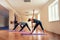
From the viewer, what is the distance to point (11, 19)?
43.2 ft

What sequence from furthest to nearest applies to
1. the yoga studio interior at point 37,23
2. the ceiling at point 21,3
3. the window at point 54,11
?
1. the ceiling at point 21,3
2. the window at point 54,11
3. the yoga studio interior at point 37,23

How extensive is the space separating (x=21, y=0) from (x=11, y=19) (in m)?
5.15

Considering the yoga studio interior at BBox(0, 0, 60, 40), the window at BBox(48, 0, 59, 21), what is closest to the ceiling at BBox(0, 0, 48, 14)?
the yoga studio interior at BBox(0, 0, 60, 40)

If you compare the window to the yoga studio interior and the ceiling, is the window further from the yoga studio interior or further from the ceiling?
the ceiling

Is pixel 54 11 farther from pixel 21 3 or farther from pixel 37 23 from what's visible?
pixel 21 3

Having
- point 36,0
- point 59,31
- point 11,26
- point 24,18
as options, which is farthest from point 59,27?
point 24,18

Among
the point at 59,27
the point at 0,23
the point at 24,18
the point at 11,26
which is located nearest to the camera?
the point at 59,27

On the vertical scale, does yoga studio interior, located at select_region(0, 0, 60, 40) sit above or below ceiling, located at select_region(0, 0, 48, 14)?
below

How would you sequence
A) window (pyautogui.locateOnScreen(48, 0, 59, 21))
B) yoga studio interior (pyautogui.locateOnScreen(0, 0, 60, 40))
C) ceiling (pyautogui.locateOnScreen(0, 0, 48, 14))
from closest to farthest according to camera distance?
yoga studio interior (pyautogui.locateOnScreen(0, 0, 60, 40)) → window (pyautogui.locateOnScreen(48, 0, 59, 21)) → ceiling (pyautogui.locateOnScreen(0, 0, 48, 14))

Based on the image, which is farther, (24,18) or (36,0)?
(24,18)

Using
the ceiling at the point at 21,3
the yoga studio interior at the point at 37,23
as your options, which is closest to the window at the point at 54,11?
the yoga studio interior at the point at 37,23

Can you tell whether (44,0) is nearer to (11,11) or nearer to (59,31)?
(59,31)

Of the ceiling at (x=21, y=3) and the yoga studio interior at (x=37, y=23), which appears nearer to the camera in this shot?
the yoga studio interior at (x=37, y=23)

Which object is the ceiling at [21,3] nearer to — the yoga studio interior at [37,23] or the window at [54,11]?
the yoga studio interior at [37,23]
